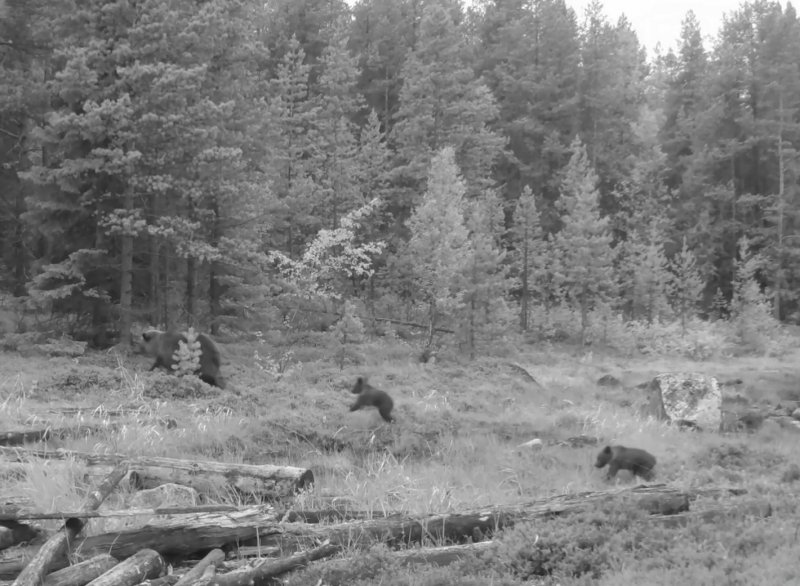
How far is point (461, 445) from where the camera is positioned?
10.4 meters

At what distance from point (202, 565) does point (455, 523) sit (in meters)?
2.06

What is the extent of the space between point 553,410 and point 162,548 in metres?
10.6

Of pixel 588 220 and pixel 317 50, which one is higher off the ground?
pixel 317 50

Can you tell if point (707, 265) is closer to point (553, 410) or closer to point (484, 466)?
point (553, 410)

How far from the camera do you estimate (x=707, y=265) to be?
136ft

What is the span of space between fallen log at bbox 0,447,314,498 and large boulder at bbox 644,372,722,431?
9.28m

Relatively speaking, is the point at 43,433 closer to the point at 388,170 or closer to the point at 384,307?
the point at 384,307

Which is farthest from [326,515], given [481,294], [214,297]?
[481,294]

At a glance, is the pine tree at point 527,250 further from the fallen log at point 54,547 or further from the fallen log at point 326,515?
the fallen log at point 54,547

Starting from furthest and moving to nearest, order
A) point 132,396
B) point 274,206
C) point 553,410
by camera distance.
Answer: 1. point 274,206
2. point 553,410
3. point 132,396

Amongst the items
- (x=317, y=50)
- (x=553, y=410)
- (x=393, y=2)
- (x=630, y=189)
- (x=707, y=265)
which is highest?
(x=393, y=2)

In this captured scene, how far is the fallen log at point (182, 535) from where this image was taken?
5.21 meters

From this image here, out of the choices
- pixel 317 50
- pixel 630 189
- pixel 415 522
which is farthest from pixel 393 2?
pixel 415 522

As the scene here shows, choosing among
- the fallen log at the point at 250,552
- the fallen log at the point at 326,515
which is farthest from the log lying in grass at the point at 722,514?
the fallen log at the point at 250,552
